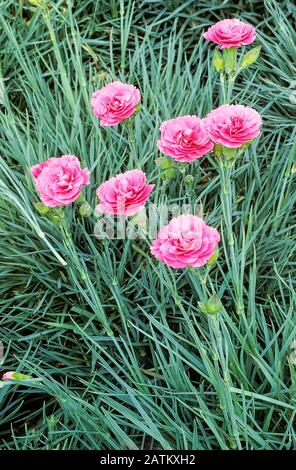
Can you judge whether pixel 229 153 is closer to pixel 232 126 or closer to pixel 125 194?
pixel 232 126

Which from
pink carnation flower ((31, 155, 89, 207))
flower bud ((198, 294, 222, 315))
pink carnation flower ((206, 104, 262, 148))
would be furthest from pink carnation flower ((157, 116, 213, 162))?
flower bud ((198, 294, 222, 315))

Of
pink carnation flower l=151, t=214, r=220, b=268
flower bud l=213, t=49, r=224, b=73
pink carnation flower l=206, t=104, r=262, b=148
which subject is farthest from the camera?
flower bud l=213, t=49, r=224, b=73

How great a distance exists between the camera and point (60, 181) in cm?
98

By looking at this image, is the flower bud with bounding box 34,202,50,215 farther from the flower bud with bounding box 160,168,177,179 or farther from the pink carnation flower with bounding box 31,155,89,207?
the flower bud with bounding box 160,168,177,179

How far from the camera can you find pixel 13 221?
4.49ft

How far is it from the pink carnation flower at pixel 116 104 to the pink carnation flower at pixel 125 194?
14 centimetres

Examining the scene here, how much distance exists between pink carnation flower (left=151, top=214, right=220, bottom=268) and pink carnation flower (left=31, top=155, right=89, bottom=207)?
184 millimetres

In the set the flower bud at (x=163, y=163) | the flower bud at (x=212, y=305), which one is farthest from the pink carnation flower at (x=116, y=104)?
the flower bud at (x=212, y=305)

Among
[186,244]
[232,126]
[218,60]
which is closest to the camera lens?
[186,244]

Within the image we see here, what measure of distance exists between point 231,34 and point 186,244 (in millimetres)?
439

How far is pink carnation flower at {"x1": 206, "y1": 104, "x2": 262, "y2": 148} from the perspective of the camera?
93 centimetres

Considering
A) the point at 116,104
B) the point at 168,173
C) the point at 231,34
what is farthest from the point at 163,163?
the point at 231,34
